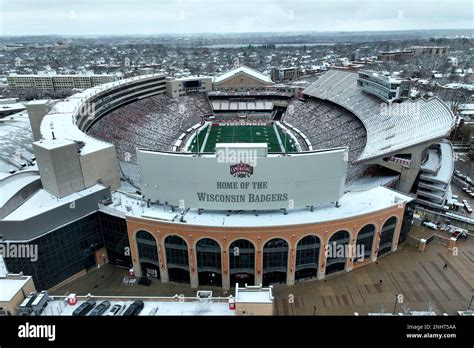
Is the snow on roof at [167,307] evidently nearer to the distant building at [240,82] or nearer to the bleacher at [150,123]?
the bleacher at [150,123]

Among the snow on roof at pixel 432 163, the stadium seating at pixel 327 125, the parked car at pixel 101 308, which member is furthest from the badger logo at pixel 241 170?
the snow on roof at pixel 432 163

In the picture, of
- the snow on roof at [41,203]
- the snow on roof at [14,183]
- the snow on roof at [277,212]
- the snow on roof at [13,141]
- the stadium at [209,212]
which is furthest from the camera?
the snow on roof at [13,141]

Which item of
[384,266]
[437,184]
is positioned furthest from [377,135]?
[384,266]

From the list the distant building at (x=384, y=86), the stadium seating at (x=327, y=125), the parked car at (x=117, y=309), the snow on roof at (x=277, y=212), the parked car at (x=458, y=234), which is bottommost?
the parked car at (x=458, y=234)

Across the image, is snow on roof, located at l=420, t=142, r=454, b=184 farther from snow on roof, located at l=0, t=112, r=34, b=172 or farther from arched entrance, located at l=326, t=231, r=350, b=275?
snow on roof, located at l=0, t=112, r=34, b=172

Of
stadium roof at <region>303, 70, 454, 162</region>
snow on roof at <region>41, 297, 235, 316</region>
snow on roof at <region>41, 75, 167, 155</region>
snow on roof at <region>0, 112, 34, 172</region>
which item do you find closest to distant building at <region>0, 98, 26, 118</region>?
snow on roof at <region>0, 112, 34, 172</region>

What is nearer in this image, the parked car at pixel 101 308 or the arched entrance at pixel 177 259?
the parked car at pixel 101 308

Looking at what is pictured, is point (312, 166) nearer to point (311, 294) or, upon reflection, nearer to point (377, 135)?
point (311, 294)
